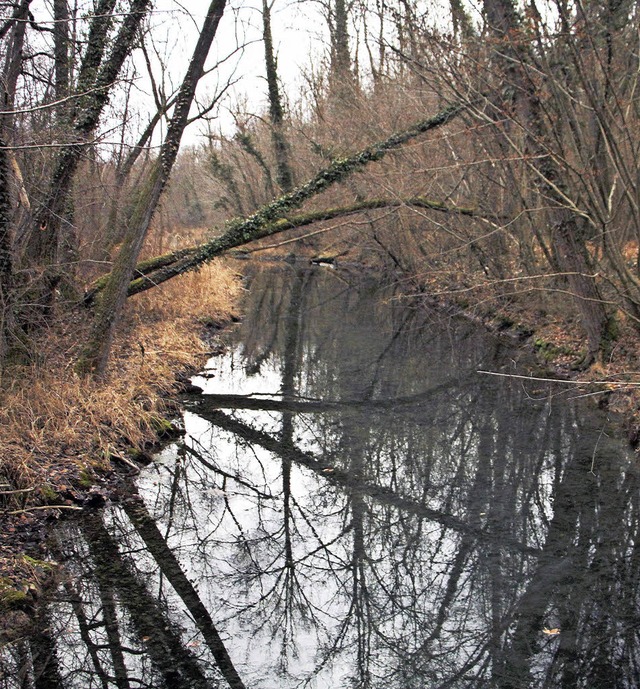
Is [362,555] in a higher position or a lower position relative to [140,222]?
lower

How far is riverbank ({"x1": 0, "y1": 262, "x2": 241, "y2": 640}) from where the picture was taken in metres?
6.24

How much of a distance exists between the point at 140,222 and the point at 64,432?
3396 millimetres

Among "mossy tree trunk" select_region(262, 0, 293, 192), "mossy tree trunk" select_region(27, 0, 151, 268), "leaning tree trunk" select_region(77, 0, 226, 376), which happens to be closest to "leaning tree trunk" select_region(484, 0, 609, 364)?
"leaning tree trunk" select_region(77, 0, 226, 376)

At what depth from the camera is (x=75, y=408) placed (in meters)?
8.53

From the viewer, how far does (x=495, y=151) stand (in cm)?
1425

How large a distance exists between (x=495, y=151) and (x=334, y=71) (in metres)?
12.1

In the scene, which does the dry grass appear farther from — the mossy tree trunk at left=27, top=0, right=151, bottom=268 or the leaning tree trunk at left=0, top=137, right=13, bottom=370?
the mossy tree trunk at left=27, top=0, right=151, bottom=268

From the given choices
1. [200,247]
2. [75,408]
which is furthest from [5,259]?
[200,247]

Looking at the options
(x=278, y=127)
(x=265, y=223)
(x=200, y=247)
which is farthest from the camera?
(x=278, y=127)

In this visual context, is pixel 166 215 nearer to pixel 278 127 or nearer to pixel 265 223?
pixel 265 223

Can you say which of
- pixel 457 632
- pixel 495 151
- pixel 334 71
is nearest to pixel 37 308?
pixel 457 632

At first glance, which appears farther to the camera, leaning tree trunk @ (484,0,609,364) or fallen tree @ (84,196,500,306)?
fallen tree @ (84,196,500,306)

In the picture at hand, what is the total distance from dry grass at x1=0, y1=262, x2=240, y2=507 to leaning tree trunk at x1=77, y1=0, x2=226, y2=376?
0.34 m

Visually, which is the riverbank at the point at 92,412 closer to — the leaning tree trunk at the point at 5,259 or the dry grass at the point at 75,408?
the dry grass at the point at 75,408
